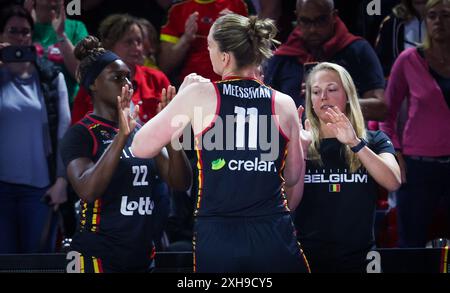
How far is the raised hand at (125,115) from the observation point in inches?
152

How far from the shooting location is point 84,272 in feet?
12.9

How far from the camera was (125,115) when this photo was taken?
3.90m

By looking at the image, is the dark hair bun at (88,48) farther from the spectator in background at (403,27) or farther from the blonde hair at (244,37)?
the spectator in background at (403,27)

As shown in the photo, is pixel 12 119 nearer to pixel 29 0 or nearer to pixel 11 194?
pixel 11 194

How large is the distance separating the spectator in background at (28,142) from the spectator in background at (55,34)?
0.70ft

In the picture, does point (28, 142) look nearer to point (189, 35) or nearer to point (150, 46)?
point (150, 46)

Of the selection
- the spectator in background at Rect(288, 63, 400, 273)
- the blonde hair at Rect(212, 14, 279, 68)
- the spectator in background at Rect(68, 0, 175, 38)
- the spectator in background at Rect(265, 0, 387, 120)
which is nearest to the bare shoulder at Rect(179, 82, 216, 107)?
the blonde hair at Rect(212, 14, 279, 68)

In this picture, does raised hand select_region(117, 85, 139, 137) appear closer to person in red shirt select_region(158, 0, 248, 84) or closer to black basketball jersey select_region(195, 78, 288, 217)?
black basketball jersey select_region(195, 78, 288, 217)

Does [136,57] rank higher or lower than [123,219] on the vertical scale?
higher

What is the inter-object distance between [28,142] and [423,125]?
7.90ft

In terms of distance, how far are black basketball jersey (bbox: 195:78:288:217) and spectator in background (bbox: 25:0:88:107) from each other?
93.9 inches

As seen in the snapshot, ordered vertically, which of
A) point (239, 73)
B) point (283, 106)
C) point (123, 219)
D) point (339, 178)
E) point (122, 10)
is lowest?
point (123, 219)

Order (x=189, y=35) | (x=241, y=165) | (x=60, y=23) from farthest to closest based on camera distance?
(x=189, y=35) → (x=60, y=23) → (x=241, y=165)

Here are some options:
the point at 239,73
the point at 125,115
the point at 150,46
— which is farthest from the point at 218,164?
the point at 150,46
